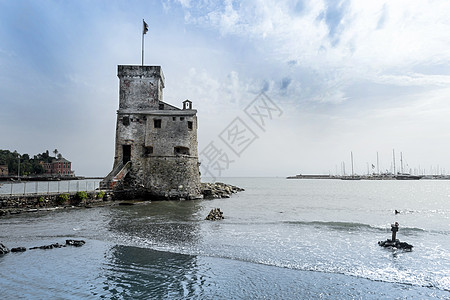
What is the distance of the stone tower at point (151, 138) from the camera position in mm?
30297

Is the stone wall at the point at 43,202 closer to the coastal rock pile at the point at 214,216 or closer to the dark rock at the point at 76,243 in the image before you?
A: the coastal rock pile at the point at 214,216

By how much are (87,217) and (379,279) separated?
17823mm

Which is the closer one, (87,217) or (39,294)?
(39,294)

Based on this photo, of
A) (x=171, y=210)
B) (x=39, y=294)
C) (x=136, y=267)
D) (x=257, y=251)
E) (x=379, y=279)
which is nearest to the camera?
(x=39, y=294)

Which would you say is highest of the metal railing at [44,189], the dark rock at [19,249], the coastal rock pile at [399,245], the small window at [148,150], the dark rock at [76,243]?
the small window at [148,150]

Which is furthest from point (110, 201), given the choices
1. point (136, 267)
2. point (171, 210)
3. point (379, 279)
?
point (379, 279)

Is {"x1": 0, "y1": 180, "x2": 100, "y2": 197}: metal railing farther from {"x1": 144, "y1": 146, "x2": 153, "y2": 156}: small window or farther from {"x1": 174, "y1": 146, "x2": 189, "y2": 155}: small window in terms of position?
{"x1": 174, "y1": 146, "x2": 189, "y2": 155}: small window

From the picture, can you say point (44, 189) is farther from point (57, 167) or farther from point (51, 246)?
point (57, 167)

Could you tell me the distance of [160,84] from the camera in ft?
105

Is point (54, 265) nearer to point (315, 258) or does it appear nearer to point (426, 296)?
point (315, 258)

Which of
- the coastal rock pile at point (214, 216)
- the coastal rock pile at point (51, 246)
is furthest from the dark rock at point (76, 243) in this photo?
the coastal rock pile at point (214, 216)

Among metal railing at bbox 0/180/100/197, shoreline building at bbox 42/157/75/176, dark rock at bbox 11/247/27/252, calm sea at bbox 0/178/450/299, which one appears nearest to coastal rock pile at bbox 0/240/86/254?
dark rock at bbox 11/247/27/252

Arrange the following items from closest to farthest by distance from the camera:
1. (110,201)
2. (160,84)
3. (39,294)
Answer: (39,294)
(110,201)
(160,84)

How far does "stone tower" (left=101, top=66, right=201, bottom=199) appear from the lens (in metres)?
30.3
